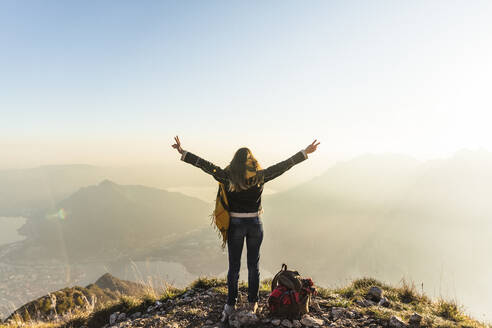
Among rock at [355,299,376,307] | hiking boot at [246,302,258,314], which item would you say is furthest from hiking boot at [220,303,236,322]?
rock at [355,299,376,307]

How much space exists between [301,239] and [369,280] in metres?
181

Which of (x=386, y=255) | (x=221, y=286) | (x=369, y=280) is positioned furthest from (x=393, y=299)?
(x=386, y=255)

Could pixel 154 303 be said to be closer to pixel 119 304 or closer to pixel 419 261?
pixel 119 304

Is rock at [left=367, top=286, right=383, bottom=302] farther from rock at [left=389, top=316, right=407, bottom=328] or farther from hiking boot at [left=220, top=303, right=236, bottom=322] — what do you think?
hiking boot at [left=220, top=303, right=236, bottom=322]

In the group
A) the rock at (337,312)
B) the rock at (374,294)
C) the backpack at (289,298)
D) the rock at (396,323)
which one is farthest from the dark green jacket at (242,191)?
the rock at (374,294)

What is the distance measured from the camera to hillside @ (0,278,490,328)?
4.90m

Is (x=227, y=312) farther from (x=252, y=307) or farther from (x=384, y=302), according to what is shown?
(x=384, y=302)

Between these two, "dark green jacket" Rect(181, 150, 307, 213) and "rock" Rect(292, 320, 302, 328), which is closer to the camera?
"rock" Rect(292, 320, 302, 328)

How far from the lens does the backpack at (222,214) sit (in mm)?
4773

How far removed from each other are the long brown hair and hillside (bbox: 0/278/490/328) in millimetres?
2534

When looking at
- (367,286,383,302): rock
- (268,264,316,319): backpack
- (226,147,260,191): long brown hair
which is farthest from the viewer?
(367,286,383,302): rock

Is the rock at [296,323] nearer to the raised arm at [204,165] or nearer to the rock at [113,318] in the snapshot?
the raised arm at [204,165]

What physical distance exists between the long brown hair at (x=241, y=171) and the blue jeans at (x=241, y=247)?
68 centimetres

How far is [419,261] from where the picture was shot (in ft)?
487
